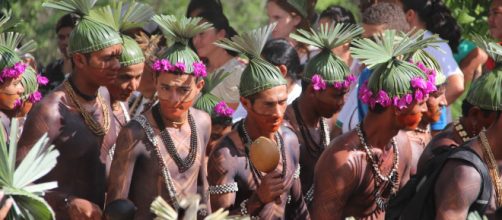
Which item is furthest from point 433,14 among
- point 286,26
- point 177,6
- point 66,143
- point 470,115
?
point 177,6

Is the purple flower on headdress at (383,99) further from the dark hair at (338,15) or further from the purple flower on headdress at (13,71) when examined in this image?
the dark hair at (338,15)

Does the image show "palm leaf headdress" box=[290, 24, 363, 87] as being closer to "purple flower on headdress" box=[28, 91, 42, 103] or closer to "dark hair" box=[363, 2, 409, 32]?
"dark hair" box=[363, 2, 409, 32]

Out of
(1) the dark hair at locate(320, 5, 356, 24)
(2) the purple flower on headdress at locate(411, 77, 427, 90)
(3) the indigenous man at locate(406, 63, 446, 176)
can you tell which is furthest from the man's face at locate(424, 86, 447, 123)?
(1) the dark hair at locate(320, 5, 356, 24)

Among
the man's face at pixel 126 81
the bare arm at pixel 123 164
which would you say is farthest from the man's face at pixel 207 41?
the bare arm at pixel 123 164

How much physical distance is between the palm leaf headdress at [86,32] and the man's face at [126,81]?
0.68 feet

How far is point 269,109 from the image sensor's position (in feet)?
26.7

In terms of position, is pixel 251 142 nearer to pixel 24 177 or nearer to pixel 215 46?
pixel 24 177

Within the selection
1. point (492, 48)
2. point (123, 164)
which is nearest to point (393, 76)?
point (492, 48)

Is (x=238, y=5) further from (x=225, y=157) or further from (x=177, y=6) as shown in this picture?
(x=225, y=157)

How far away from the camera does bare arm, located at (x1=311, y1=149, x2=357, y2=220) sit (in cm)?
783

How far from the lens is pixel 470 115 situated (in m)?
7.84

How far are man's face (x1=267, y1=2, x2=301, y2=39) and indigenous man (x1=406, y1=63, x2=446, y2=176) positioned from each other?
1.87m

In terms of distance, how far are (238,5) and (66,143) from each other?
8644mm

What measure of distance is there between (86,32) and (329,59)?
1592 millimetres
